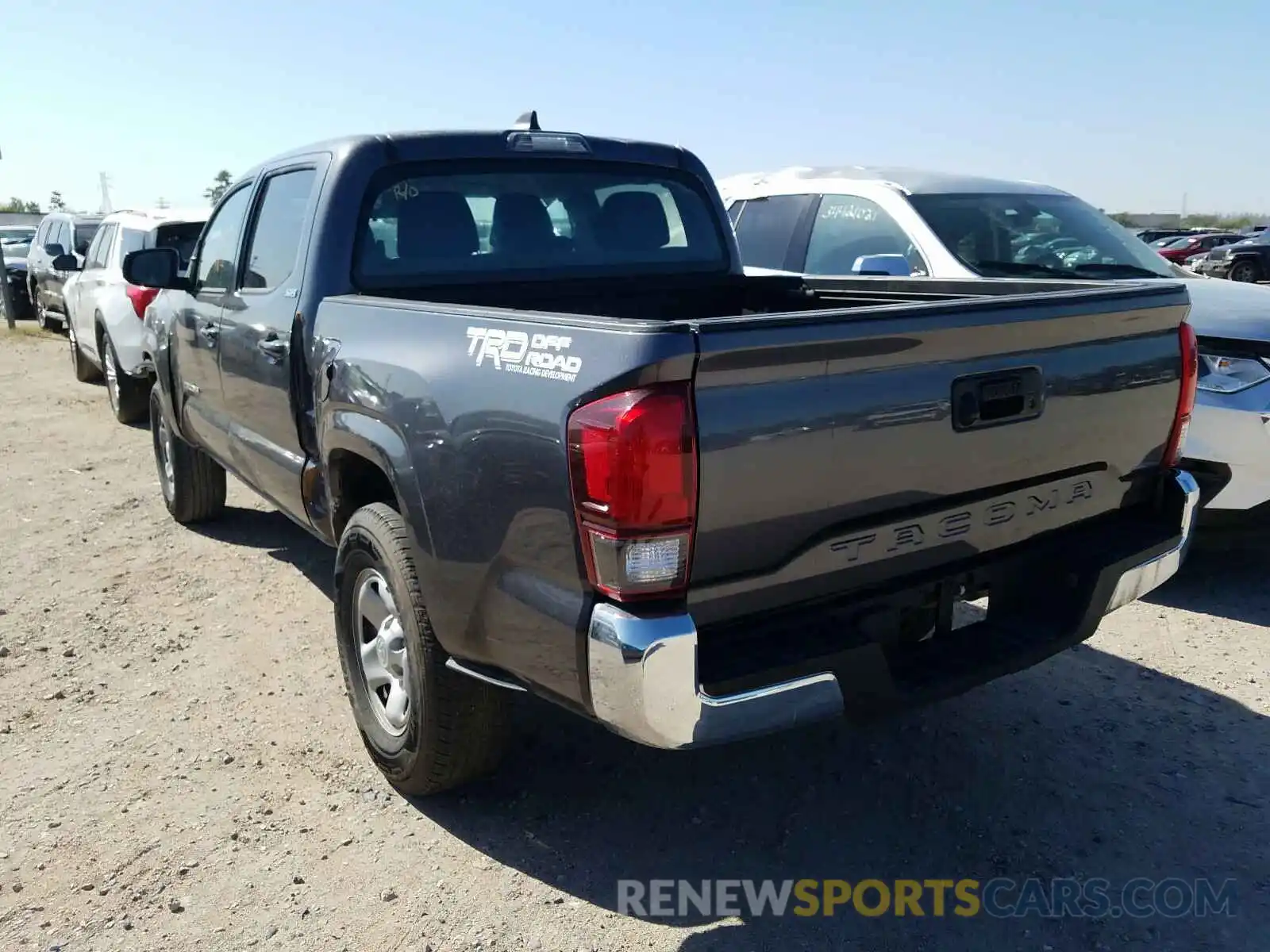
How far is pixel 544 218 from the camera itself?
13.7ft

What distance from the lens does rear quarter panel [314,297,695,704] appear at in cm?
230

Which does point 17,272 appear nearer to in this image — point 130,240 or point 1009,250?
point 130,240

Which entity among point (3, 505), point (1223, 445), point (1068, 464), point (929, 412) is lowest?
point (3, 505)

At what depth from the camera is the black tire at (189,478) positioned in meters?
6.09

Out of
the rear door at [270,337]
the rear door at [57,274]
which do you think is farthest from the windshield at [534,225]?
the rear door at [57,274]

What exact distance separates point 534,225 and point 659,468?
2.26m

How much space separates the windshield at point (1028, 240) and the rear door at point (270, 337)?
11.4ft

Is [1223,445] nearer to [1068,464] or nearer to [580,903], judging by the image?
[1068,464]

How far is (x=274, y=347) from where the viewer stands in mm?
3951

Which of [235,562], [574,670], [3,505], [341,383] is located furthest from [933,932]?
[3,505]

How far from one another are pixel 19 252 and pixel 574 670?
2374cm

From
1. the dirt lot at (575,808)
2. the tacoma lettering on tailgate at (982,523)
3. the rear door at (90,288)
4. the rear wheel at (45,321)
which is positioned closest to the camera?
the tacoma lettering on tailgate at (982,523)

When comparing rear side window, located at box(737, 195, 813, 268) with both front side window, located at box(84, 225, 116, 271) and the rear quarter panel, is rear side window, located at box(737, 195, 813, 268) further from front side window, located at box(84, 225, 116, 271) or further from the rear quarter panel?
front side window, located at box(84, 225, 116, 271)

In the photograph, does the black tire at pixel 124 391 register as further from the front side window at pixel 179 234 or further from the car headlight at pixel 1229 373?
the car headlight at pixel 1229 373
